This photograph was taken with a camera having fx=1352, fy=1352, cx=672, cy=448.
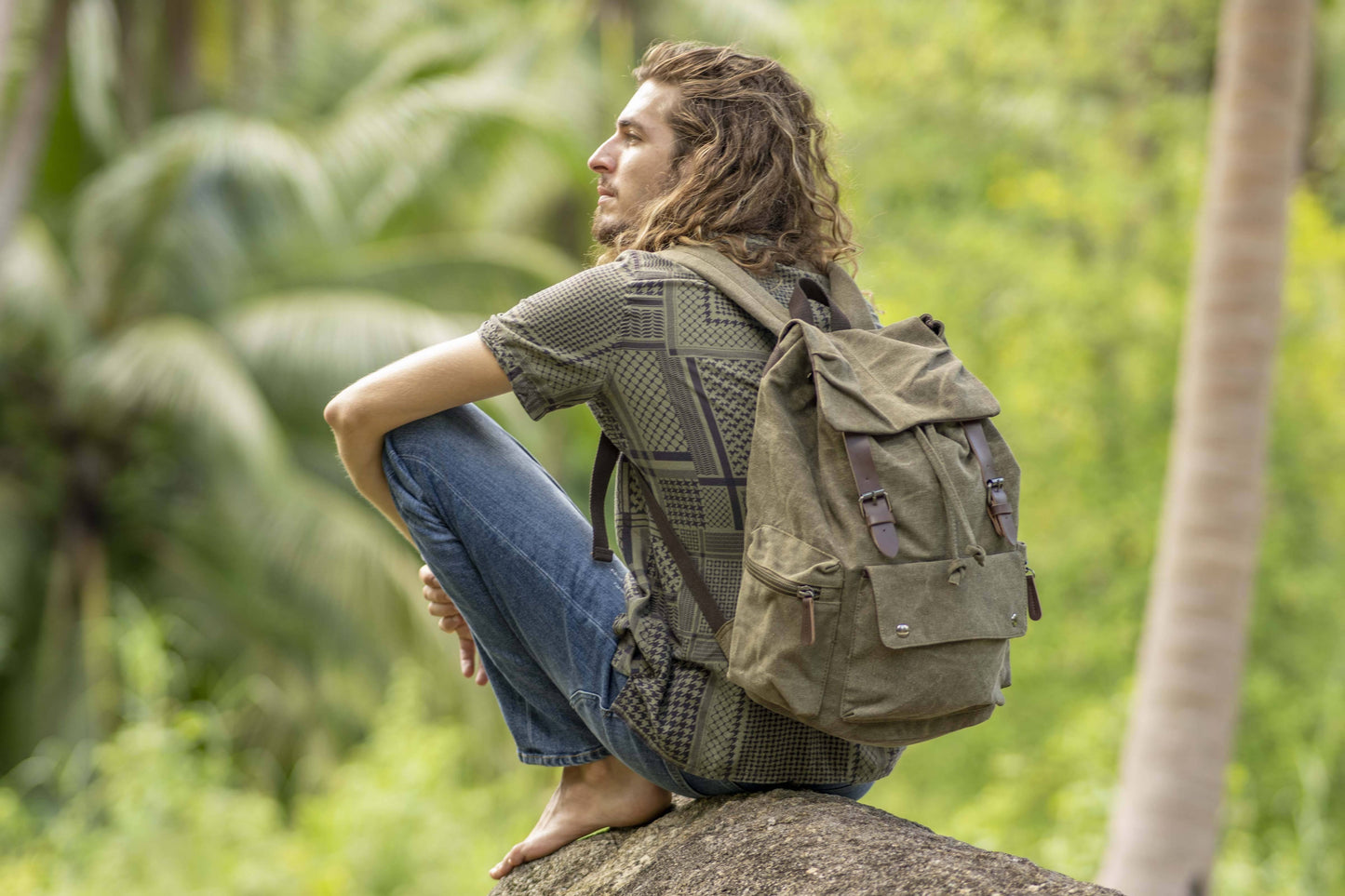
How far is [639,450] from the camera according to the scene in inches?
84.9

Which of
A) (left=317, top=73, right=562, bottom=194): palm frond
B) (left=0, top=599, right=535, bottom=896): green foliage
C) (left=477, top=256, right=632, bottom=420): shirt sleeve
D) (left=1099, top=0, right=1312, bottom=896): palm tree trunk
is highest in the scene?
(left=317, top=73, right=562, bottom=194): palm frond

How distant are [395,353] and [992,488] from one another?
818cm

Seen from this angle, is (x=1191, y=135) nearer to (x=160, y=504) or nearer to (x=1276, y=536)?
(x=1276, y=536)

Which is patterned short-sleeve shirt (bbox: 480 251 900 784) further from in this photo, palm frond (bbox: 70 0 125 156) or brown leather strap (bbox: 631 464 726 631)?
palm frond (bbox: 70 0 125 156)

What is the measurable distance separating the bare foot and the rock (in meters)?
0.04

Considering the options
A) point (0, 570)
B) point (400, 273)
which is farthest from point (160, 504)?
point (400, 273)

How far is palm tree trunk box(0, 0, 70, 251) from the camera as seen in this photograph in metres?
7.87

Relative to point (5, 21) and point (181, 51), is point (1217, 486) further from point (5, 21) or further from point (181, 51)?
point (181, 51)

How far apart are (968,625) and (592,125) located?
11518 mm

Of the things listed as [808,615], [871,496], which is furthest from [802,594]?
[871,496]

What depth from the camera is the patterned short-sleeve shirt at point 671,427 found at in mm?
2084

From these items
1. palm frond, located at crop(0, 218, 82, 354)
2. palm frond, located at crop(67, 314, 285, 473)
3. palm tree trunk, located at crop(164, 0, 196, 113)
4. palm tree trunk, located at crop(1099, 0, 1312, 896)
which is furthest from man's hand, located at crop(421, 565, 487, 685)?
palm tree trunk, located at crop(164, 0, 196, 113)

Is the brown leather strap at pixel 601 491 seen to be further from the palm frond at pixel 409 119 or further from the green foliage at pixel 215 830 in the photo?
the palm frond at pixel 409 119

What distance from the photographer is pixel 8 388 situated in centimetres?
1013
